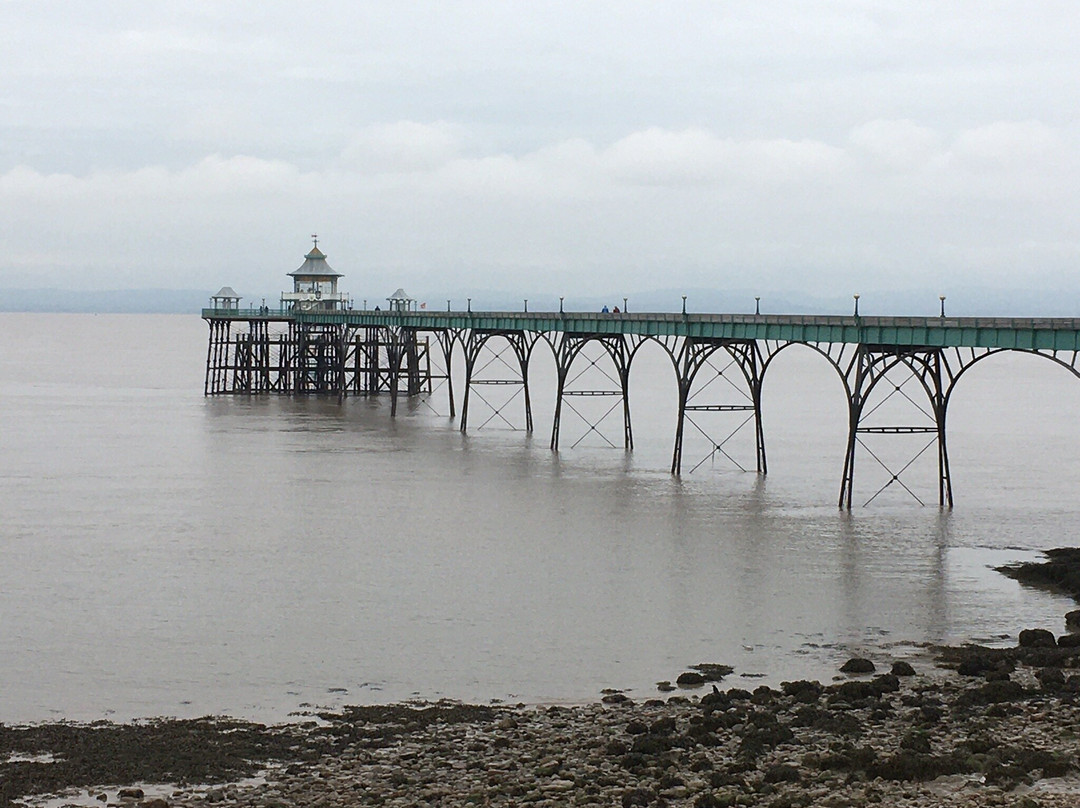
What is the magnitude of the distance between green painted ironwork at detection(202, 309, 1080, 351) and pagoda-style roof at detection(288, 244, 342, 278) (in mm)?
24711

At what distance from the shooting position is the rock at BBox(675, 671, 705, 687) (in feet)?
71.0

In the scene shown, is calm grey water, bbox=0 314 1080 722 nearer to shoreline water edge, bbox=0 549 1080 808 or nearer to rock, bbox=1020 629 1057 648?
rock, bbox=1020 629 1057 648

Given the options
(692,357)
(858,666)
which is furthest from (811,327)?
(858,666)

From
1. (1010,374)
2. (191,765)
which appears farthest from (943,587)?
(1010,374)

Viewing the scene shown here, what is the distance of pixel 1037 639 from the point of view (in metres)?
23.9

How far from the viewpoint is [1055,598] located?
28.0 metres

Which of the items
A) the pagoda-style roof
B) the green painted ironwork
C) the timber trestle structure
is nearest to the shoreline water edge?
the timber trestle structure

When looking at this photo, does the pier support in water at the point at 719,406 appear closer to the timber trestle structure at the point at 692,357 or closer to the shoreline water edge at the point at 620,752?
the timber trestle structure at the point at 692,357

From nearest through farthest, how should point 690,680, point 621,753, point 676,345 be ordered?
1. point 621,753
2. point 690,680
3. point 676,345

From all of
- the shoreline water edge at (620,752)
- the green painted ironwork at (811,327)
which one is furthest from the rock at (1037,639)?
the green painted ironwork at (811,327)

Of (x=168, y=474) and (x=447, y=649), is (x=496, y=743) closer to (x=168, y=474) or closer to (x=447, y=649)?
(x=447, y=649)

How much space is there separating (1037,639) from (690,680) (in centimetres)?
638

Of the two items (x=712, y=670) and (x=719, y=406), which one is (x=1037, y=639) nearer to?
(x=712, y=670)

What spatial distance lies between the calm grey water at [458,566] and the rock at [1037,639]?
1050mm
